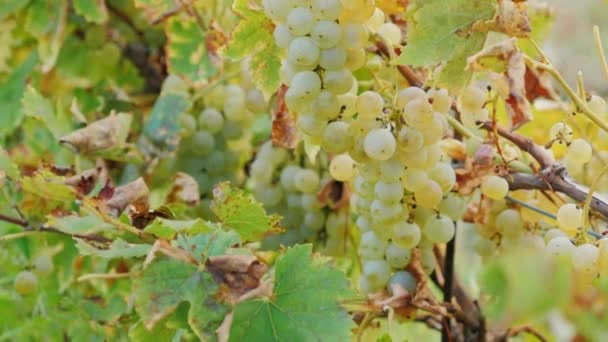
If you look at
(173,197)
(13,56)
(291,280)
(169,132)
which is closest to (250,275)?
(291,280)

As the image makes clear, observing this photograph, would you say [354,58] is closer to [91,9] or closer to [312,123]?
[312,123]

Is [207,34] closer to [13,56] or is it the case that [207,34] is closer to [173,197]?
[173,197]

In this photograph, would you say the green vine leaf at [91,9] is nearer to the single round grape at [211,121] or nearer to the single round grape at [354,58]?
the single round grape at [211,121]

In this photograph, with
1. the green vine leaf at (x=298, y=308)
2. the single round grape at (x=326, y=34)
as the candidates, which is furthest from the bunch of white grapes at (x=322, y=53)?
the green vine leaf at (x=298, y=308)

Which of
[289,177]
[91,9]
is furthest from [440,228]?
[91,9]

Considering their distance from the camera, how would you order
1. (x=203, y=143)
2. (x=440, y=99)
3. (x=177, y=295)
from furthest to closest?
(x=203, y=143) < (x=440, y=99) < (x=177, y=295)

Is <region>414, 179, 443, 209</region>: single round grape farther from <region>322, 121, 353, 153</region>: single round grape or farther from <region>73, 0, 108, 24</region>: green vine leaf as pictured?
<region>73, 0, 108, 24</region>: green vine leaf
